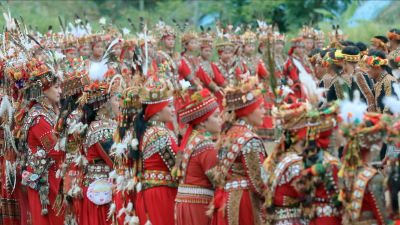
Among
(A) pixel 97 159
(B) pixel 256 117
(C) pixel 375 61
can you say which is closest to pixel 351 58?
(C) pixel 375 61

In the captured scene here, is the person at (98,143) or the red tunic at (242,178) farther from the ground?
the person at (98,143)

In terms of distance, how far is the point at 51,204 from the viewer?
22.7 ft

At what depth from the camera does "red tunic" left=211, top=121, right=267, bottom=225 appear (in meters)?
4.56

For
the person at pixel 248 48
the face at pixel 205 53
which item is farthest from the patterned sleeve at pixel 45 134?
the person at pixel 248 48

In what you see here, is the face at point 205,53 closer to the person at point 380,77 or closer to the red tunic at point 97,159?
the person at point 380,77

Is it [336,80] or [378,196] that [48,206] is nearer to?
[336,80]

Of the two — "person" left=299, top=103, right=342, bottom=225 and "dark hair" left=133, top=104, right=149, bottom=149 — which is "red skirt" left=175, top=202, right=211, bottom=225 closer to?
"dark hair" left=133, top=104, right=149, bottom=149

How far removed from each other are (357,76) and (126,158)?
3286mm

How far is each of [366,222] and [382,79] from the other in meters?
3.58

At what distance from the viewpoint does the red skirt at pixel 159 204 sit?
17.6 feet

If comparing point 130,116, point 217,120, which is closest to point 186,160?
point 217,120

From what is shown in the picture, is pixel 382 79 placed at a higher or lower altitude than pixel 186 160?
higher

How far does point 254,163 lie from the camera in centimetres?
455

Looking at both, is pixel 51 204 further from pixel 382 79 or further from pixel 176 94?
pixel 382 79
